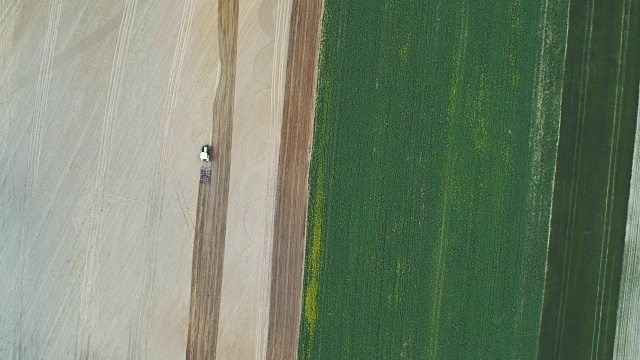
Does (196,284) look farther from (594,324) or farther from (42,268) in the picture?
(594,324)

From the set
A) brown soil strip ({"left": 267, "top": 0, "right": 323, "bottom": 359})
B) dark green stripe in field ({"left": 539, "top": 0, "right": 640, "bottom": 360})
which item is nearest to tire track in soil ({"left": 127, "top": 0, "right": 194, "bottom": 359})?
brown soil strip ({"left": 267, "top": 0, "right": 323, "bottom": 359})

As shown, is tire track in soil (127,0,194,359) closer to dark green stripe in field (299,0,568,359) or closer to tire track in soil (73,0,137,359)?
tire track in soil (73,0,137,359)

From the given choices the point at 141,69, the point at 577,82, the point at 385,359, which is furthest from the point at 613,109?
the point at 141,69

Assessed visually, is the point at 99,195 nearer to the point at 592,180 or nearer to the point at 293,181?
the point at 293,181

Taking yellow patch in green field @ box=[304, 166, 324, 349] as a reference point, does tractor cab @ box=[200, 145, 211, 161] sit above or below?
above

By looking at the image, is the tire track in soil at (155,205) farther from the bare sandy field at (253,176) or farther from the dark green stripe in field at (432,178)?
the dark green stripe in field at (432,178)

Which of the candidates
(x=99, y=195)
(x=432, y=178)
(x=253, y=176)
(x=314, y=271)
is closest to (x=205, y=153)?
(x=253, y=176)
